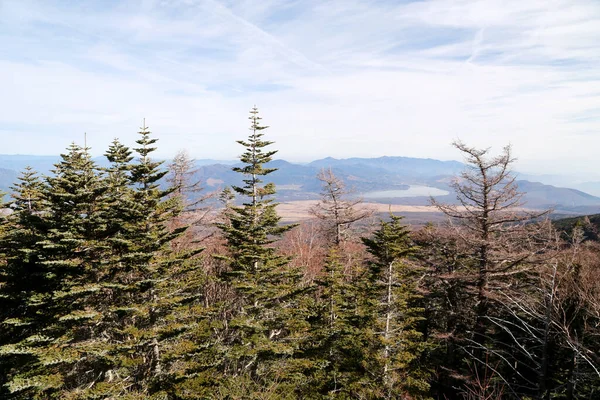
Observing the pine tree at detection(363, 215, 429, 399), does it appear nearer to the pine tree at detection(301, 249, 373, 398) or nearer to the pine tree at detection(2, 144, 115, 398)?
the pine tree at detection(301, 249, 373, 398)

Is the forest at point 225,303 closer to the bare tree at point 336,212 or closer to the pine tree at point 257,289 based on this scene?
the pine tree at point 257,289

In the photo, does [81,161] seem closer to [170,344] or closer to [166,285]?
[166,285]

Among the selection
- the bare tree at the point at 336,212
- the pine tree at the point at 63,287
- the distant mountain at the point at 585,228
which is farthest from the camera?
the distant mountain at the point at 585,228

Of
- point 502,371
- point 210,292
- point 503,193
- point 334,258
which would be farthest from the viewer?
point 210,292

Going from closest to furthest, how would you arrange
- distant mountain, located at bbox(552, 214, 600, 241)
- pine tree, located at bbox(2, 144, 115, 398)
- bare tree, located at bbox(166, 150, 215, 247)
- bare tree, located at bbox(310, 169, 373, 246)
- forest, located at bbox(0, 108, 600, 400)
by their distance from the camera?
1. pine tree, located at bbox(2, 144, 115, 398)
2. forest, located at bbox(0, 108, 600, 400)
3. bare tree, located at bbox(166, 150, 215, 247)
4. bare tree, located at bbox(310, 169, 373, 246)
5. distant mountain, located at bbox(552, 214, 600, 241)

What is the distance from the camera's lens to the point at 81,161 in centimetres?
1538

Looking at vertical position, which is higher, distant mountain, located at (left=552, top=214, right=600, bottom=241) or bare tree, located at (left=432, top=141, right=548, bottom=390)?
bare tree, located at (left=432, top=141, right=548, bottom=390)

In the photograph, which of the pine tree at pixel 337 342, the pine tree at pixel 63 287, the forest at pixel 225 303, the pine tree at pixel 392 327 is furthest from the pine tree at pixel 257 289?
the pine tree at pixel 63 287

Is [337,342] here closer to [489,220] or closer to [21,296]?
[489,220]

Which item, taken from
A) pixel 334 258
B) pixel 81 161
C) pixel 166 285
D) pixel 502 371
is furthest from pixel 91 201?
pixel 502 371

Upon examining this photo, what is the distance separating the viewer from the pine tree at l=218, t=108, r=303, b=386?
16.9 meters

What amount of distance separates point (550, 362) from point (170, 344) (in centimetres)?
2297

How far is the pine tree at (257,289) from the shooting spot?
55.5ft

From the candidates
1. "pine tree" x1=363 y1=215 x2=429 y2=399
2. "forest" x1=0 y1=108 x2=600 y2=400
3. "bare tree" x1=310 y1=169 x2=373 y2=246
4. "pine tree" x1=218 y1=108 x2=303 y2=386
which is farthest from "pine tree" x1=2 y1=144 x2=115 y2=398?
"bare tree" x1=310 y1=169 x2=373 y2=246
